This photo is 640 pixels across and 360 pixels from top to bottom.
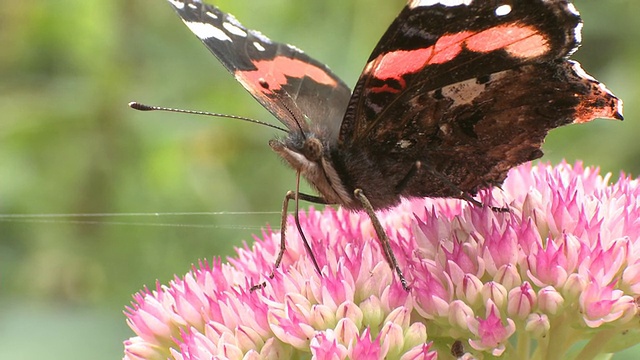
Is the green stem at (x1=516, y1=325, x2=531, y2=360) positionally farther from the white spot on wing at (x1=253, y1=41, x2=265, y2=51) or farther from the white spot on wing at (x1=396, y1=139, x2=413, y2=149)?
the white spot on wing at (x1=253, y1=41, x2=265, y2=51)

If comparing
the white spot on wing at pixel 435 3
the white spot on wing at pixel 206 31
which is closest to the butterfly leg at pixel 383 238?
the white spot on wing at pixel 435 3

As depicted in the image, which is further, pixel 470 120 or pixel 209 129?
pixel 209 129

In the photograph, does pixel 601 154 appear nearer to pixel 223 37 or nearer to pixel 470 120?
pixel 470 120

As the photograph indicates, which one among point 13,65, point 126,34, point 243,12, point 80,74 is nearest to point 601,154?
point 243,12

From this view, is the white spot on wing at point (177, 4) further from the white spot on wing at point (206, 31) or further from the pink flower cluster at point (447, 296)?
the pink flower cluster at point (447, 296)

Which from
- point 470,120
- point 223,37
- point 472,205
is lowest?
point 472,205
